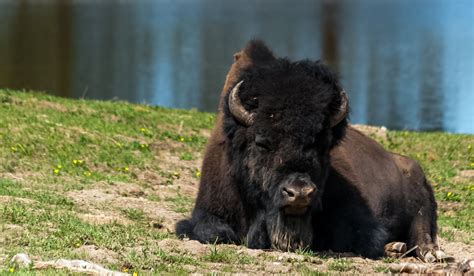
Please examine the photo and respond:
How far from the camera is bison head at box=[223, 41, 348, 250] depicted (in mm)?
7906

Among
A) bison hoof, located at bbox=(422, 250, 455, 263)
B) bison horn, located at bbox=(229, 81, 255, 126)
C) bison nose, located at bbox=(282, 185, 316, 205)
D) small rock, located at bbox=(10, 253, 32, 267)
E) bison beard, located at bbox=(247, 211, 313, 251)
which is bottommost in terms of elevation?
small rock, located at bbox=(10, 253, 32, 267)

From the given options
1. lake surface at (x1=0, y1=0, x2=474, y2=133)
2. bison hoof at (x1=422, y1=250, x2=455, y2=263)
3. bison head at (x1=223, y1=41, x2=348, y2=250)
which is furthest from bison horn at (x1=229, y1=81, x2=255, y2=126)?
lake surface at (x1=0, y1=0, x2=474, y2=133)

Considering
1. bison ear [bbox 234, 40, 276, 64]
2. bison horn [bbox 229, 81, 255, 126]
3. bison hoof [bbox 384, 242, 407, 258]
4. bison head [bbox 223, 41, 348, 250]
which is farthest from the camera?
bison ear [bbox 234, 40, 276, 64]

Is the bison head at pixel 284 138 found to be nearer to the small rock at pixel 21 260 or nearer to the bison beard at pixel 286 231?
the bison beard at pixel 286 231

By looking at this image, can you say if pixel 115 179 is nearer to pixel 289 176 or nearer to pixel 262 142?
pixel 262 142

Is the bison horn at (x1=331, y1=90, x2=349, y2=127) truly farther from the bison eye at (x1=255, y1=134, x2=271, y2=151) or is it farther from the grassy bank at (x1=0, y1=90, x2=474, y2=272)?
the grassy bank at (x1=0, y1=90, x2=474, y2=272)

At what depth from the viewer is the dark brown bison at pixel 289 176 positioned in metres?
7.99

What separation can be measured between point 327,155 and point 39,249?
2728mm

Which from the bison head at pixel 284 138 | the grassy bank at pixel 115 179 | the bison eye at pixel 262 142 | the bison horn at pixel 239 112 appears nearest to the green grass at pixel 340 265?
the grassy bank at pixel 115 179

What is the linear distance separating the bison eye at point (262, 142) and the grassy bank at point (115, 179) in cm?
96

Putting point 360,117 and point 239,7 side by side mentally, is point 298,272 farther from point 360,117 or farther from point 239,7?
point 239,7

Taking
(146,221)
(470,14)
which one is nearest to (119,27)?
(470,14)

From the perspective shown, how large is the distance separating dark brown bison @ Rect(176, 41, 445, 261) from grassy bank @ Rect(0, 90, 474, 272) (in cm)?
54

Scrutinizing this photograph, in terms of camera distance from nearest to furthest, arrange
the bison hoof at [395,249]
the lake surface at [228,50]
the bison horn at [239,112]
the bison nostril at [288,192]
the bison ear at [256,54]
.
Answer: the bison nostril at [288,192] → the bison horn at [239,112] → the bison hoof at [395,249] → the bison ear at [256,54] → the lake surface at [228,50]
